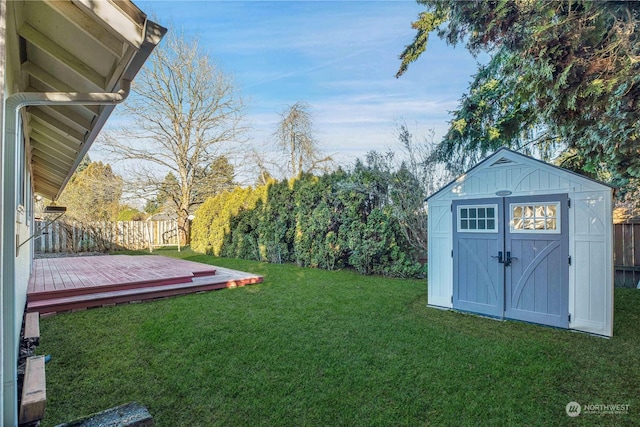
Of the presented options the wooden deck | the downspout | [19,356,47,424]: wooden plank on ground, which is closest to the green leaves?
the downspout

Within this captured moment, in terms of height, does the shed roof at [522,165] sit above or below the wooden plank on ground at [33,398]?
above

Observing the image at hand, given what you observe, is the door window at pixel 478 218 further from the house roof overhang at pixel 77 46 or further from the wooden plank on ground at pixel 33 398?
the wooden plank on ground at pixel 33 398

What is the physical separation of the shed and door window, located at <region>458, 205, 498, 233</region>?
2cm

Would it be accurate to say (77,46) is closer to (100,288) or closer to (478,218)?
(100,288)

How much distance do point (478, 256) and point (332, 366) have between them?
3.24 m

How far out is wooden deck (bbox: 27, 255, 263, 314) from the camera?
210 inches

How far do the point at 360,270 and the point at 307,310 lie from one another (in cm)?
359

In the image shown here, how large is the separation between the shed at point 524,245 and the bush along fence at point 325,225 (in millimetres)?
2434

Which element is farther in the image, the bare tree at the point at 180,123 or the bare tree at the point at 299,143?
the bare tree at the point at 299,143

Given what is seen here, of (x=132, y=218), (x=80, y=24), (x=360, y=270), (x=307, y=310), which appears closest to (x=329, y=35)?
(x=360, y=270)

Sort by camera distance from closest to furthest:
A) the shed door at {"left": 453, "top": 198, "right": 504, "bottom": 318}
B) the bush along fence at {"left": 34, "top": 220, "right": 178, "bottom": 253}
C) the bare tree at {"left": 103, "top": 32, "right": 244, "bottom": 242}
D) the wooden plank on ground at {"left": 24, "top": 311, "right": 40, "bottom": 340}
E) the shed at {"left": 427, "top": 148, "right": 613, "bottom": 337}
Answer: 1. the wooden plank on ground at {"left": 24, "top": 311, "right": 40, "bottom": 340}
2. the shed at {"left": 427, "top": 148, "right": 613, "bottom": 337}
3. the shed door at {"left": 453, "top": 198, "right": 504, "bottom": 318}
4. the bush along fence at {"left": 34, "top": 220, "right": 178, "bottom": 253}
5. the bare tree at {"left": 103, "top": 32, "right": 244, "bottom": 242}

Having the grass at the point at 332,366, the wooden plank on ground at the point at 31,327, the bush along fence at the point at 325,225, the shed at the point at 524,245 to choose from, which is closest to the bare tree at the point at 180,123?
the bush along fence at the point at 325,225

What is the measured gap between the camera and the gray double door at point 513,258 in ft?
14.9

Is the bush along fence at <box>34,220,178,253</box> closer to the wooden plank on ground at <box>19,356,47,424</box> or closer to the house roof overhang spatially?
the house roof overhang
